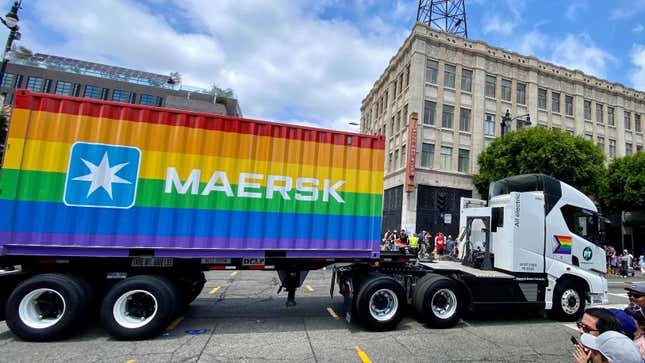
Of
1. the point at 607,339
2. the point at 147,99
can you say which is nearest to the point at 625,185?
the point at 607,339

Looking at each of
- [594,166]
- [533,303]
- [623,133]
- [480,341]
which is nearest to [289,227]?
[480,341]

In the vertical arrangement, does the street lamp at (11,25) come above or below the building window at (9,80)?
below

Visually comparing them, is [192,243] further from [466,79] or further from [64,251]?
[466,79]

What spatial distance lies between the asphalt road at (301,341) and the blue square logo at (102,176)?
2.35 metres

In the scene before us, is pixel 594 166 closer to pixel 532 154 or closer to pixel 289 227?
pixel 532 154

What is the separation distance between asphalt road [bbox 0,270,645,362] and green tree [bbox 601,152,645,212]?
1092 inches

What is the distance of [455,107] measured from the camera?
28.5 meters

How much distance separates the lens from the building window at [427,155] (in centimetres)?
2714

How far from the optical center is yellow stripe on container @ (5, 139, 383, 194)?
5.71m

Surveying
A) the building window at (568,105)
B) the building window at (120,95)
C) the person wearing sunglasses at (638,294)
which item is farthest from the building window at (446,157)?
the building window at (120,95)

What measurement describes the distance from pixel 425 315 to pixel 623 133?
4090cm

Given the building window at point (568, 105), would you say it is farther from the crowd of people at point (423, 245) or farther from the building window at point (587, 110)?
the crowd of people at point (423, 245)

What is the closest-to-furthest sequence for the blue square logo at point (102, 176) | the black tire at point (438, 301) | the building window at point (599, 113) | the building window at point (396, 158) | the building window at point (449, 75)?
the blue square logo at point (102, 176) → the black tire at point (438, 301) → the building window at point (449, 75) → the building window at point (396, 158) → the building window at point (599, 113)

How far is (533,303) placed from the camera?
7.59 meters
